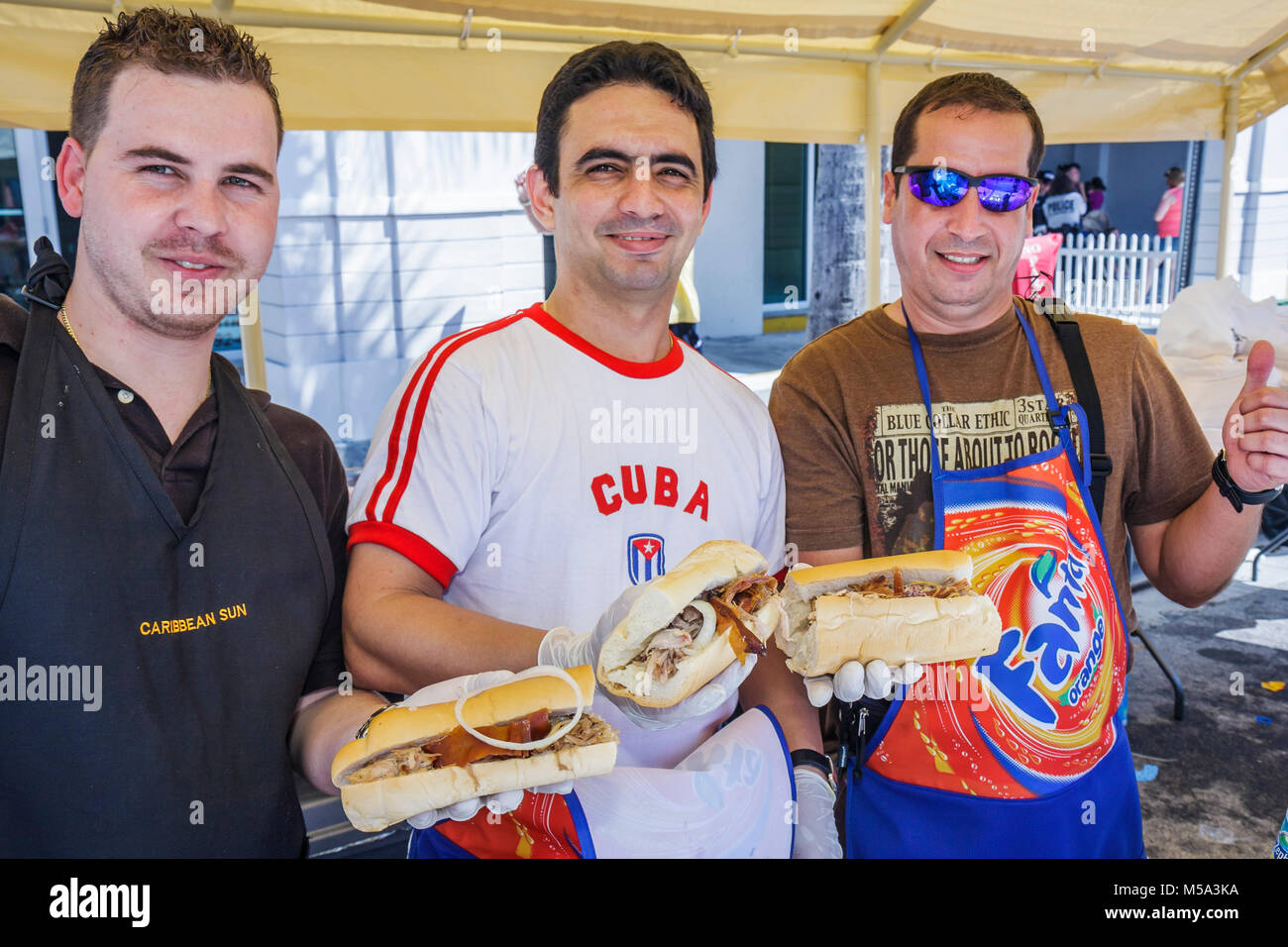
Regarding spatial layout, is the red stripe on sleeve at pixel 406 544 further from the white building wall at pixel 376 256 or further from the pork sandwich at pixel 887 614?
the white building wall at pixel 376 256

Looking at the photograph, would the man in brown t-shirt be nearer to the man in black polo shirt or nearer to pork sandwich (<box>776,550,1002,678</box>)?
pork sandwich (<box>776,550,1002,678</box>)

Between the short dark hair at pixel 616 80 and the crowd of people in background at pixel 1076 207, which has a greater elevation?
the crowd of people in background at pixel 1076 207

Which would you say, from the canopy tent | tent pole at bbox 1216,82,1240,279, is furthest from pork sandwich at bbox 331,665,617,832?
tent pole at bbox 1216,82,1240,279

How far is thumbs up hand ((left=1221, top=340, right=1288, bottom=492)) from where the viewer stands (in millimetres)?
2312

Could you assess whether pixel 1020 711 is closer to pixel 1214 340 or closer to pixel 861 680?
pixel 861 680

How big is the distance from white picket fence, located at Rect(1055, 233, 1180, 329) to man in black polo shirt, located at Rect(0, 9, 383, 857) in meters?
16.2

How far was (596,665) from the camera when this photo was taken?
1.77m

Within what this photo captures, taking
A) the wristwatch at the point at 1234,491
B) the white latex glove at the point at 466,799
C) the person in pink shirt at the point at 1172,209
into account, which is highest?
the person in pink shirt at the point at 1172,209

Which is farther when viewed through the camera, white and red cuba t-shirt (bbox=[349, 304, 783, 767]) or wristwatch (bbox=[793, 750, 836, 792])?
wristwatch (bbox=[793, 750, 836, 792])

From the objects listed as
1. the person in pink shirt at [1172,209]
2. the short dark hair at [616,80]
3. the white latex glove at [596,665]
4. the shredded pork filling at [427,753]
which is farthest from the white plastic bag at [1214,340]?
the person in pink shirt at [1172,209]

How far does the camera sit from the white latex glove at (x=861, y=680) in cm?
207

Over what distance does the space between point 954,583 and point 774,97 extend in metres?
3.28

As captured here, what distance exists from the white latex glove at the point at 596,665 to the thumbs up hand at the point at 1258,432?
145 centimetres

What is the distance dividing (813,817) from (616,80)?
1.87 metres
